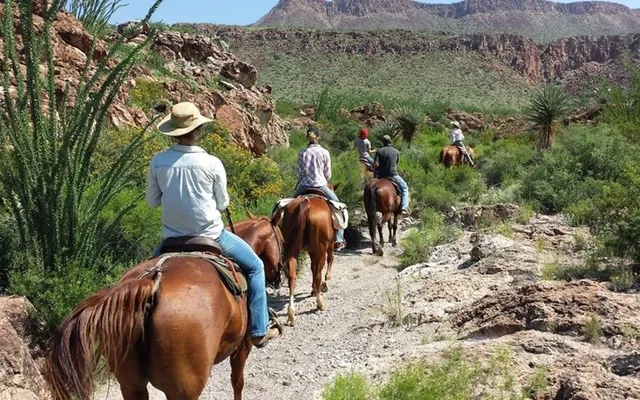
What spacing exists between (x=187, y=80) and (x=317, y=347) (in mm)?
13170

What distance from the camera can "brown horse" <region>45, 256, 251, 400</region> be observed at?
11.0 feet

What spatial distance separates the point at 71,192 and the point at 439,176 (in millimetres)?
13501

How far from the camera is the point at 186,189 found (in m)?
4.21

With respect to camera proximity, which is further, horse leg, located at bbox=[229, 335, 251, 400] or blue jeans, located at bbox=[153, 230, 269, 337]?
horse leg, located at bbox=[229, 335, 251, 400]

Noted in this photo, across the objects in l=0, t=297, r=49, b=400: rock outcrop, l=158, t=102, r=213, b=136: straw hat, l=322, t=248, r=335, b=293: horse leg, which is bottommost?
l=322, t=248, r=335, b=293: horse leg

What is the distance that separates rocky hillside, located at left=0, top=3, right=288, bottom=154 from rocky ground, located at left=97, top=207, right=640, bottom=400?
15.6 feet

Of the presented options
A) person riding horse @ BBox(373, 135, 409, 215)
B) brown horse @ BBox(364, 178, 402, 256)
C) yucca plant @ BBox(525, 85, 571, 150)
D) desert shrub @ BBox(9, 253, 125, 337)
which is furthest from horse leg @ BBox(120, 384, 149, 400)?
yucca plant @ BBox(525, 85, 571, 150)

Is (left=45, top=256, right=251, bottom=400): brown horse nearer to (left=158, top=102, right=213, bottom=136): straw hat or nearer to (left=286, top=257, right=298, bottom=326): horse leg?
(left=158, top=102, right=213, bottom=136): straw hat

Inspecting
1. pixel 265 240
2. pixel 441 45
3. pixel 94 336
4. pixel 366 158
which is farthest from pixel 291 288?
pixel 441 45

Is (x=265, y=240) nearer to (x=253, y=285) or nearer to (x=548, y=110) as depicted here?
(x=253, y=285)

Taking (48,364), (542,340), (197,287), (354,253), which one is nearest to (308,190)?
(354,253)

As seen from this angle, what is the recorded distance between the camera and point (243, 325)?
4.42 meters

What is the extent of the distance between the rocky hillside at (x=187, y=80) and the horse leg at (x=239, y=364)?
4.76m

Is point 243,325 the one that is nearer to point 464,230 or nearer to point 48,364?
point 48,364
